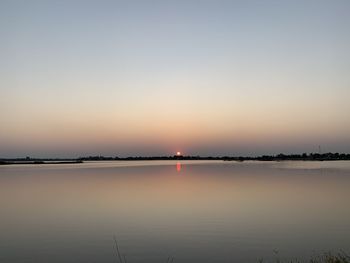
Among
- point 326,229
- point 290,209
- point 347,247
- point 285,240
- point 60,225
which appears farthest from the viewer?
point 290,209

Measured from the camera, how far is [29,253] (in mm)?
16594

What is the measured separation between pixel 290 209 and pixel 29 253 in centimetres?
1886

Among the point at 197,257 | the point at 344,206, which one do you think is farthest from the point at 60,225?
the point at 344,206

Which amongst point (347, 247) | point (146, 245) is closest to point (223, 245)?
point (146, 245)

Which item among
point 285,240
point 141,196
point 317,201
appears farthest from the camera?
point 141,196

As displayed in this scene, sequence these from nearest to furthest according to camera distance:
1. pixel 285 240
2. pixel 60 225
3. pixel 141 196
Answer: pixel 285 240
pixel 60 225
pixel 141 196

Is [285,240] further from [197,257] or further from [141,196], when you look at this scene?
[141,196]

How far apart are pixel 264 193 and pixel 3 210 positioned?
974 inches

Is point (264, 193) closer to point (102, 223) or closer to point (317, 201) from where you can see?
point (317, 201)

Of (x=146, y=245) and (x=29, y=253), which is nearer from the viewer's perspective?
(x=29, y=253)

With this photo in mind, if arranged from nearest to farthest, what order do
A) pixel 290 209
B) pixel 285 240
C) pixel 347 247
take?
pixel 347 247 → pixel 285 240 → pixel 290 209

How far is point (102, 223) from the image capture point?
23.4 m

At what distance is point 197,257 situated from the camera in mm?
15703

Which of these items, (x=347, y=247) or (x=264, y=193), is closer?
(x=347, y=247)
